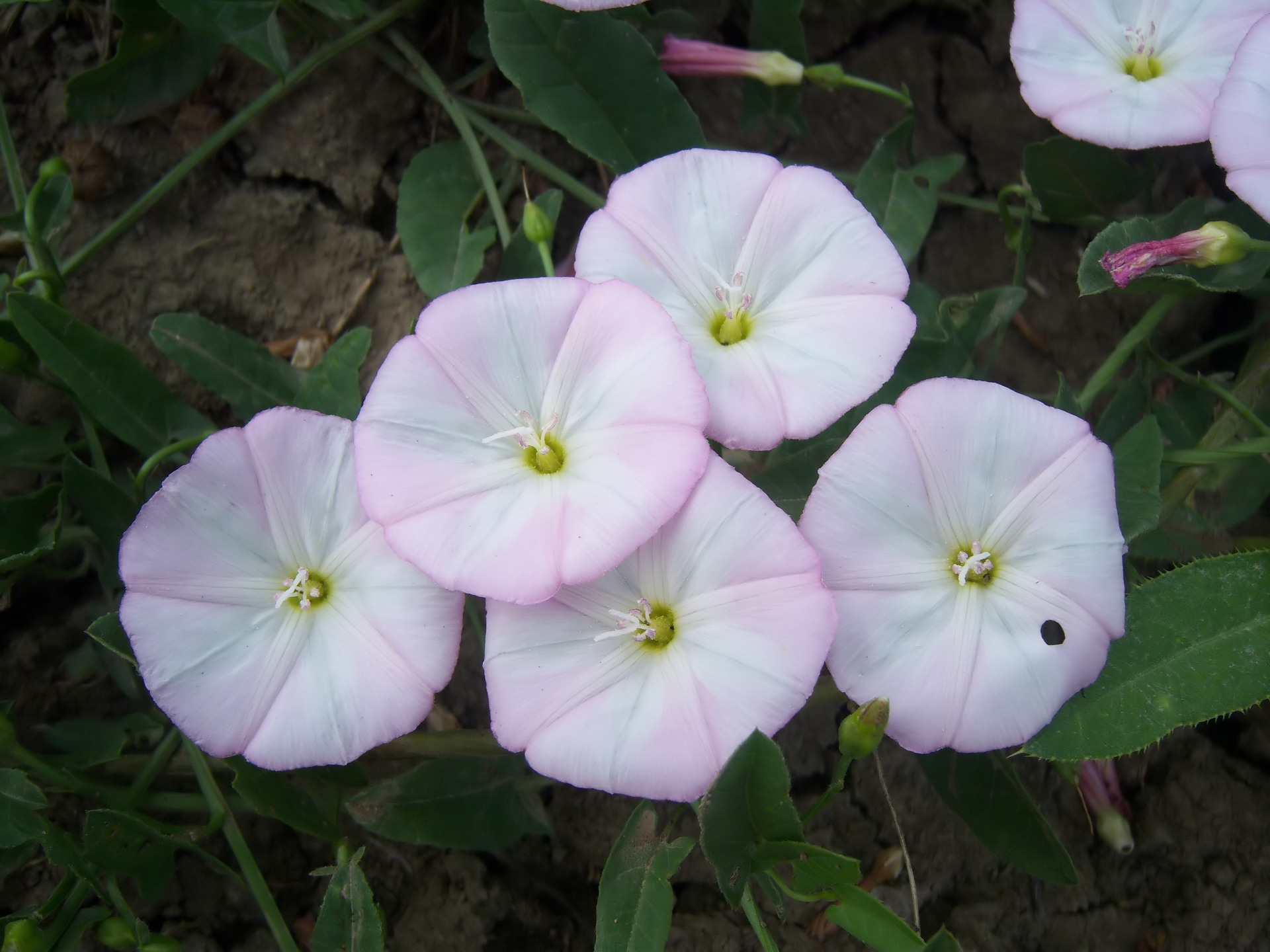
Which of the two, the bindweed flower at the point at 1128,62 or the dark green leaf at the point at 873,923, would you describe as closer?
the dark green leaf at the point at 873,923

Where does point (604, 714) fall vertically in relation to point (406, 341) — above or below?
below

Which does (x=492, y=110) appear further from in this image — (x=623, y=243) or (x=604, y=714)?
(x=604, y=714)

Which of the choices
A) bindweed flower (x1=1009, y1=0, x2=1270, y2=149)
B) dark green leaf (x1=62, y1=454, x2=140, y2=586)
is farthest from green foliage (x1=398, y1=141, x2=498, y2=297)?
bindweed flower (x1=1009, y1=0, x2=1270, y2=149)

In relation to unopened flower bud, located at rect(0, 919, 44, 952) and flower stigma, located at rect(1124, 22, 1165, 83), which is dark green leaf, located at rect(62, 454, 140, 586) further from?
flower stigma, located at rect(1124, 22, 1165, 83)

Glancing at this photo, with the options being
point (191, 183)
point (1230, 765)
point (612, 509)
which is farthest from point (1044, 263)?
point (191, 183)

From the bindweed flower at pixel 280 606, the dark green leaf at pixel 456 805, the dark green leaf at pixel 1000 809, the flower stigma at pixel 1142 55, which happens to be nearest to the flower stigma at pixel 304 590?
the bindweed flower at pixel 280 606

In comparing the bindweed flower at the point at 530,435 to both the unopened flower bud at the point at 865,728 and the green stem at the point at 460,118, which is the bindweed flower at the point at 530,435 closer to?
the unopened flower bud at the point at 865,728
